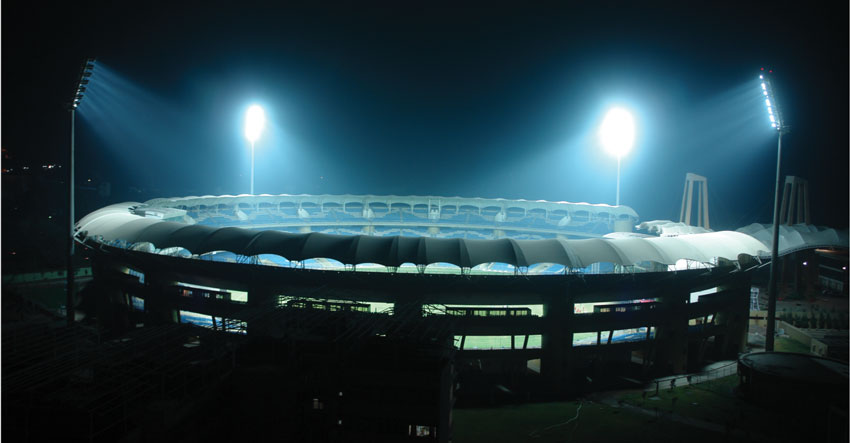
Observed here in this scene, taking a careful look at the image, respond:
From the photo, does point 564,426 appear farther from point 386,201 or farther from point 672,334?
point 386,201

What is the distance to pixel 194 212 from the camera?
55.8 metres

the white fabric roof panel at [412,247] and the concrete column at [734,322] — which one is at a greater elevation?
the white fabric roof panel at [412,247]

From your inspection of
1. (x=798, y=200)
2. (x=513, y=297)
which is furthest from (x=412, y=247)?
(x=798, y=200)

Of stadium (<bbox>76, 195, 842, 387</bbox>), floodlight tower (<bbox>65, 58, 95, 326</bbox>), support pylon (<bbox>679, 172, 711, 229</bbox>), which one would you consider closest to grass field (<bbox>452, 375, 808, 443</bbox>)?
stadium (<bbox>76, 195, 842, 387</bbox>)

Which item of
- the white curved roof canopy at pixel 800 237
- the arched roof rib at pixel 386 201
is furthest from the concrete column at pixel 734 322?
the arched roof rib at pixel 386 201

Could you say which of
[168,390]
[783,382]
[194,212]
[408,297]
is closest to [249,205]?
[194,212]

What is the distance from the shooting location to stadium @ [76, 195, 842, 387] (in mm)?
28078

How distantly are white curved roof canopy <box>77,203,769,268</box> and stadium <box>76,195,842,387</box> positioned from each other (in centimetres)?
8

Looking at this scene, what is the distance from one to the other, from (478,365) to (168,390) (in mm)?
18091

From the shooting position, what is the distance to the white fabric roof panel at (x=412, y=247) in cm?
2802

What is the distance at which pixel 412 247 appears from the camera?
28406 millimetres

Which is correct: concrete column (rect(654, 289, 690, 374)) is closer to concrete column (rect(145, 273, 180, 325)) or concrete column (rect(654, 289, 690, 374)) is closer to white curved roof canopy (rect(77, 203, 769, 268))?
white curved roof canopy (rect(77, 203, 769, 268))

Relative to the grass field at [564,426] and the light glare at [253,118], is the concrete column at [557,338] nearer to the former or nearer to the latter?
the grass field at [564,426]

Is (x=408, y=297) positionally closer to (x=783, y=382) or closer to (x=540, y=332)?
(x=540, y=332)
